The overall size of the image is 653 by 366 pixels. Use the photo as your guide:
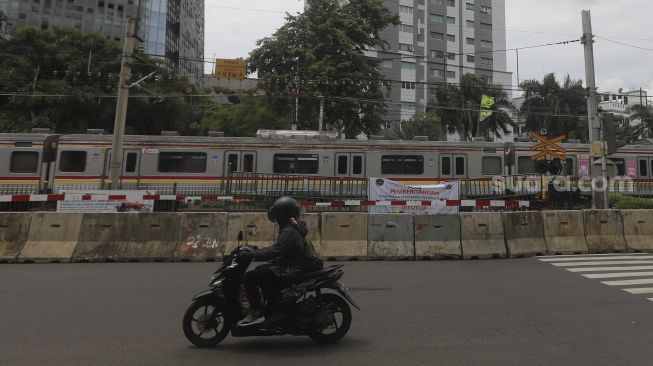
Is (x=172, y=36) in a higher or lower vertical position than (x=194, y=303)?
higher

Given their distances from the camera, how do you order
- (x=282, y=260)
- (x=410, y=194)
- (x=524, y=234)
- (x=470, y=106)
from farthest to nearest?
(x=470, y=106) < (x=410, y=194) < (x=524, y=234) < (x=282, y=260)

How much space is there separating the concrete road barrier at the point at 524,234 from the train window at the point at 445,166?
27.2 ft

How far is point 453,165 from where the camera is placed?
62.7ft

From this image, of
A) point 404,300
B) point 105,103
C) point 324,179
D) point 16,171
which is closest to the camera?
point 404,300

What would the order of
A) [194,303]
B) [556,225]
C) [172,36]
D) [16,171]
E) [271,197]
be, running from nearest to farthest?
1. [194,303]
2. [556,225]
3. [271,197]
4. [16,171]
5. [172,36]

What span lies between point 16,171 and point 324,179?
1245cm

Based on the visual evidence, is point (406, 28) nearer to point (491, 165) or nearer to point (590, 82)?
point (491, 165)

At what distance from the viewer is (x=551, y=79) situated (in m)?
47.6

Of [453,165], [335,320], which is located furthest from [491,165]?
[335,320]

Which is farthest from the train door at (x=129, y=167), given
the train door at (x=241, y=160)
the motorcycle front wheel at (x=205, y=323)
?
the motorcycle front wheel at (x=205, y=323)

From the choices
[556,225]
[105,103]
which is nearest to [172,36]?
[105,103]

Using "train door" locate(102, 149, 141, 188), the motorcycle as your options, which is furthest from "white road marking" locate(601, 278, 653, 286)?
"train door" locate(102, 149, 141, 188)

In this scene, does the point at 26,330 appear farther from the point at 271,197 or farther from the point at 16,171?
the point at 16,171

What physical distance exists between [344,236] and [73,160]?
13351mm
